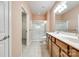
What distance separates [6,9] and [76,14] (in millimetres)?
1756

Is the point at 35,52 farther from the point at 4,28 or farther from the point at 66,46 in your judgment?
the point at 66,46

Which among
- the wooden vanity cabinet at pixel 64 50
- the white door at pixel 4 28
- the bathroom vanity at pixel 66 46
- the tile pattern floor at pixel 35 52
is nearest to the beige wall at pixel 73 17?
the bathroom vanity at pixel 66 46

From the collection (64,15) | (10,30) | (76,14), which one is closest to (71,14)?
(76,14)

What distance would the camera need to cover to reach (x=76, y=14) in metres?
2.92

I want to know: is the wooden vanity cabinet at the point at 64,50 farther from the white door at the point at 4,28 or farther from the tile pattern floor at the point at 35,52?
the tile pattern floor at the point at 35,52

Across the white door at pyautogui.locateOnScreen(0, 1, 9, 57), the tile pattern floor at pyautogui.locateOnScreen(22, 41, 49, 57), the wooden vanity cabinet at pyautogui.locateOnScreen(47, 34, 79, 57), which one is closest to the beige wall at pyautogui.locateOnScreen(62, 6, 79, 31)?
the wooden vanity cabinet at pyautogui.locateOnScreen(47, 34, 79, 57)

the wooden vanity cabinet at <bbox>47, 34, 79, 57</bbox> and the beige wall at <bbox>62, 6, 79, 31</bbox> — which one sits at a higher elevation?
the beige wall at <bbox>62, 6, 79, 31</bbox>

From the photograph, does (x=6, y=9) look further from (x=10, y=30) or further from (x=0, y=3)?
(x=10, y=30)

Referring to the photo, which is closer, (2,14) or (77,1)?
(2,14)

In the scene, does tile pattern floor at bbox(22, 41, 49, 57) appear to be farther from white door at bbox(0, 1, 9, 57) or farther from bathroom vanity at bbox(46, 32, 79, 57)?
white door at bbox(0, 1, 9, 57)

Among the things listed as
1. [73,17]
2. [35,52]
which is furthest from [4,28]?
A: [35,52]

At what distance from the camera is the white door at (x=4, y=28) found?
7.20ft

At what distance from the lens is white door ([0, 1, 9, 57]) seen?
2.19m

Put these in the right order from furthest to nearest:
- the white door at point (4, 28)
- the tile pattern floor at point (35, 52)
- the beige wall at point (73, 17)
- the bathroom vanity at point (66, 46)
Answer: the tile pattern floor at point (35, 52)
the beige wall at point (73, 17)
the white door at point (4, 28)
the bathroom vanity at point (66, 46)
